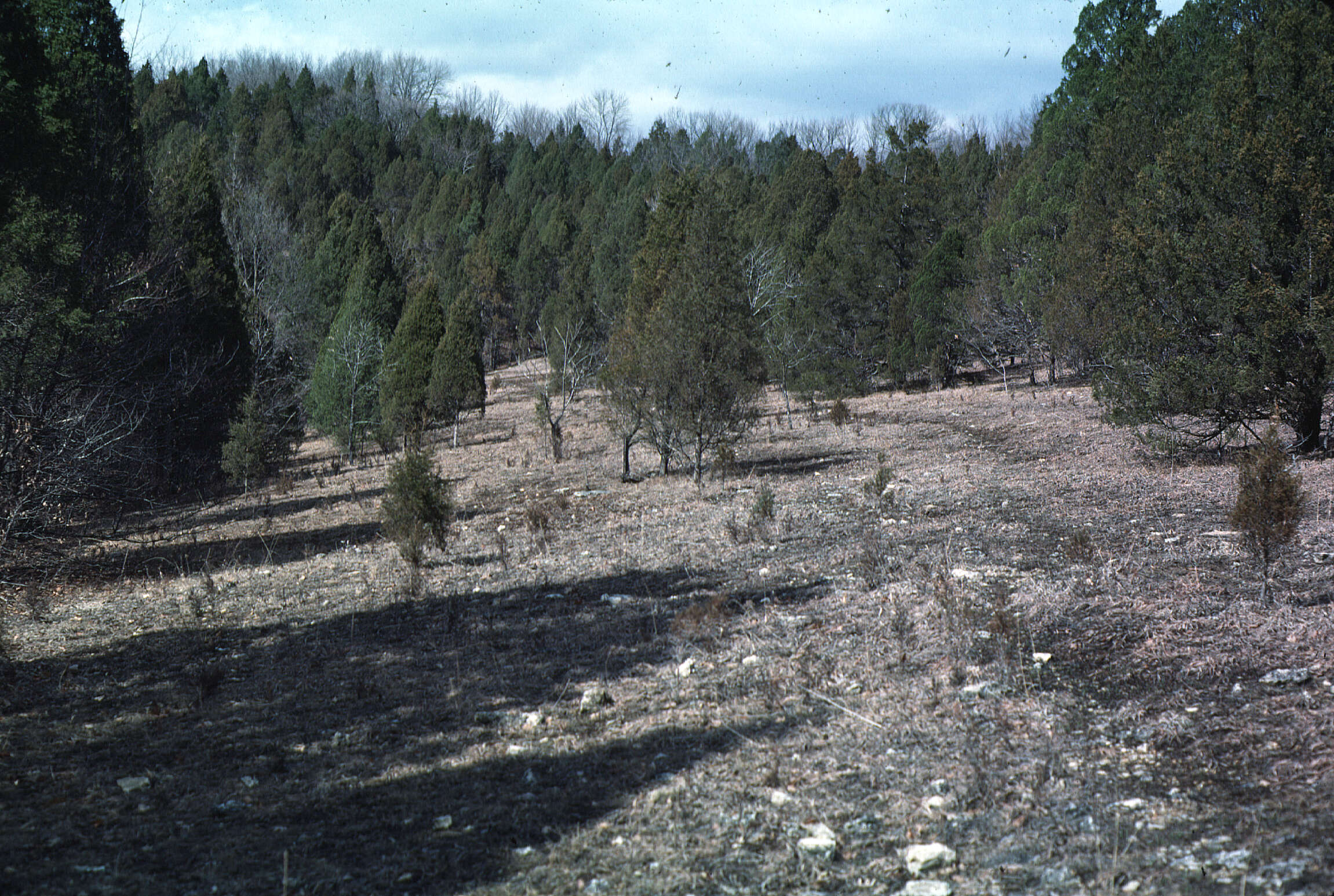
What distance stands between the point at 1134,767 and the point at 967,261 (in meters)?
30.2

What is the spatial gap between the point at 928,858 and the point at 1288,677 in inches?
103

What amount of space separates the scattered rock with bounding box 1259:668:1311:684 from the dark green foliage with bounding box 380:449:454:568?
770 cm

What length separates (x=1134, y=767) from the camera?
14.2ft

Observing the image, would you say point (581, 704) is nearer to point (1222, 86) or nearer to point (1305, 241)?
point (1305, 241)

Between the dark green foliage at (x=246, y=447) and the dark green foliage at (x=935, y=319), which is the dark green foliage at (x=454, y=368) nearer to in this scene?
the dark green foliage at (x=246, y=447)

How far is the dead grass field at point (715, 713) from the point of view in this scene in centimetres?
391

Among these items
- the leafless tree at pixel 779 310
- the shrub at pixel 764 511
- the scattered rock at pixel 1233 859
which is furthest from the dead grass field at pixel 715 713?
the leafless tree at pixel 779 310


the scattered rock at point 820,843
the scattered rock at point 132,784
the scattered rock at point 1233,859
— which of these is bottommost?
the scattered rock at point 820,843

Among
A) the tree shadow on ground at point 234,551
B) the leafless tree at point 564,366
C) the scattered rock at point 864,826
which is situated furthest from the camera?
the leafless tree at point 564,366

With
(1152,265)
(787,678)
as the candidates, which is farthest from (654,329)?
(787,678)

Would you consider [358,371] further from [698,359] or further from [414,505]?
[414,505]

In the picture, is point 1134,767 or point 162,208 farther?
point 162,208

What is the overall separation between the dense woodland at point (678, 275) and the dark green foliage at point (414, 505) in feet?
8.08

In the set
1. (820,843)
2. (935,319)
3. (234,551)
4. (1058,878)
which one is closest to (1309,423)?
(1058,878)
